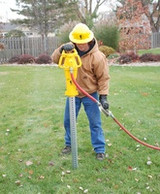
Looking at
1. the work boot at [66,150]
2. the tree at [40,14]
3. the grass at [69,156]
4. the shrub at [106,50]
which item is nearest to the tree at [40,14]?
the tree at [40,14]

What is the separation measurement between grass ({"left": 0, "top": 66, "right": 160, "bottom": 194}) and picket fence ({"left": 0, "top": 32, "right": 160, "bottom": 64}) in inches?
465

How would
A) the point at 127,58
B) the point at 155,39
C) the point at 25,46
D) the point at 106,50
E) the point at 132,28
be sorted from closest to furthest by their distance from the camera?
1. the point at 127,58
2. the point at 106,50
3. the point at 132,28
4. the point at 25,46
5. the point at 155,39

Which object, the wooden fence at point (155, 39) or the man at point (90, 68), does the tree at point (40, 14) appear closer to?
the wooden fence at point (155, 39)

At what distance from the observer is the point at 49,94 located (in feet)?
24.5

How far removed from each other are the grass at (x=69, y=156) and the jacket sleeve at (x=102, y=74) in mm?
917

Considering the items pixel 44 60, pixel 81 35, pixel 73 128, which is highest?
pixel 81 35

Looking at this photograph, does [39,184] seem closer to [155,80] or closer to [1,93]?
[1,93]

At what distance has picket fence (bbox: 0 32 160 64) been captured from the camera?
18273 mm

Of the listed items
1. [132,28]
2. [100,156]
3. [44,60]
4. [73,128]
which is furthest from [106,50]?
[73,128]

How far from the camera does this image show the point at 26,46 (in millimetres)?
19234

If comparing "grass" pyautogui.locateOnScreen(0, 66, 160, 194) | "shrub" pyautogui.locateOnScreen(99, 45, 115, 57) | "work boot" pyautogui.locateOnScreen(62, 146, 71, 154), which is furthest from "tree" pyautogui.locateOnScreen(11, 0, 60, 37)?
"work boot" pyautogui.locateOnScreen(62, 146, 71, 154)

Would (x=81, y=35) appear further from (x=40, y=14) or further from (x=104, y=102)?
(x=40, y=14)

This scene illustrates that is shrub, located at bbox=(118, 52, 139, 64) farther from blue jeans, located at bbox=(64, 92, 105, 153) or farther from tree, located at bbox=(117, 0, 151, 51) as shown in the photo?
blue jeans, located at bbox=(64, 92, 105, 153)

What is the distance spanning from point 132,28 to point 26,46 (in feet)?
22.7
